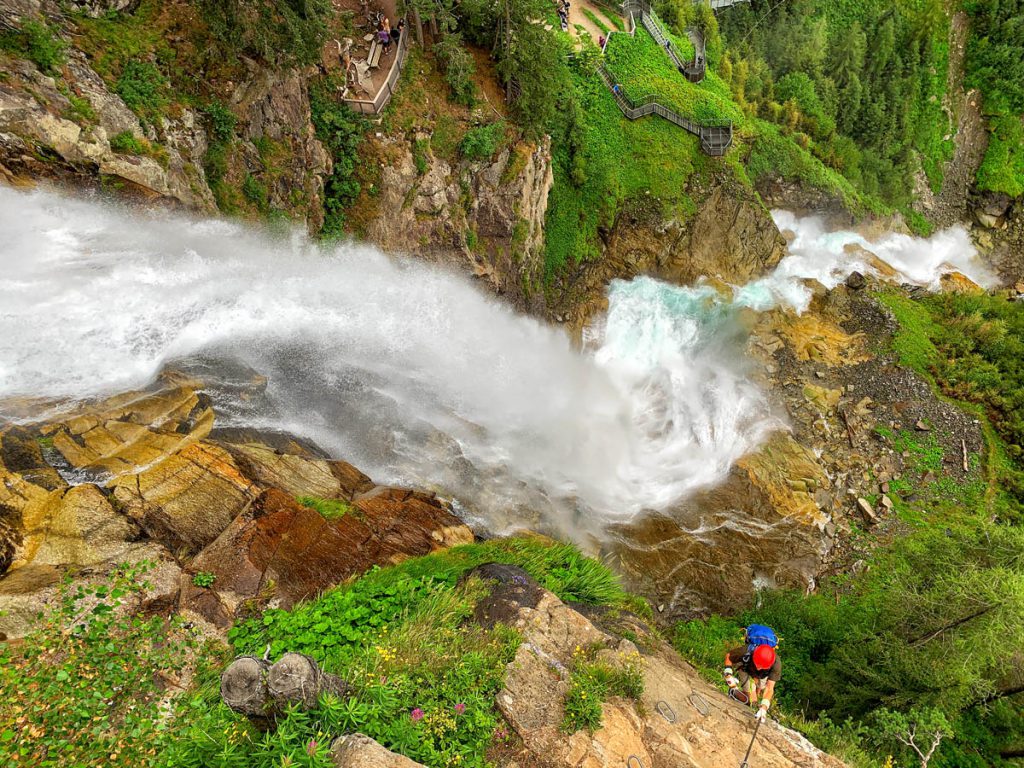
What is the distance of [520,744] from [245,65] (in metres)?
17.5

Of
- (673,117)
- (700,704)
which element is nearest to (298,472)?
(700,704)

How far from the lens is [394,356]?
48.4ft

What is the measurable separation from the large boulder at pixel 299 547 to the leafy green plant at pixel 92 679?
867 millimetres

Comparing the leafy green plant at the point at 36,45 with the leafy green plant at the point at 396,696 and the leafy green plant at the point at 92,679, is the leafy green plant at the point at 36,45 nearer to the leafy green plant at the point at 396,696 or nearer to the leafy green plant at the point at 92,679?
the leafy green plant at the point at 92,679

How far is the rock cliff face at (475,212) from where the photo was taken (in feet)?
56.2

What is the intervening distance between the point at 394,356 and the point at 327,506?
5.84 metres

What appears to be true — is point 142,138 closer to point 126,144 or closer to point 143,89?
point 126,144

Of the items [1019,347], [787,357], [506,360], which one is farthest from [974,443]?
[506,360]

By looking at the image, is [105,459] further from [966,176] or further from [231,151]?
[966,176]

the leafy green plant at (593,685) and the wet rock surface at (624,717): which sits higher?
the leafy green plant at (593,685)

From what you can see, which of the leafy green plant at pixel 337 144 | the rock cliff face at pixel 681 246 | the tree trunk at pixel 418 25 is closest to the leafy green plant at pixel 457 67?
the tree trunk at pixel 418 25

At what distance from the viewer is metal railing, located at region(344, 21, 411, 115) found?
16.3 m

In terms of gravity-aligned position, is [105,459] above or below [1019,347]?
below

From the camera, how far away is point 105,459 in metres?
8.60
